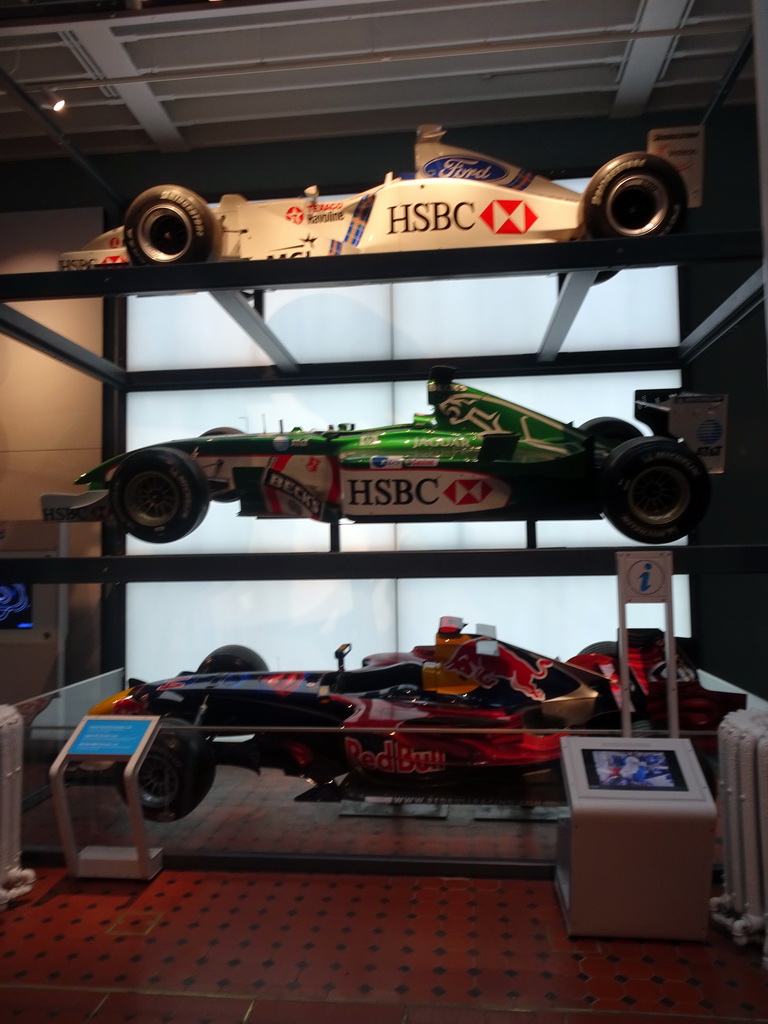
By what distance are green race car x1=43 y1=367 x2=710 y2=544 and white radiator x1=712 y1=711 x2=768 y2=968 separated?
101 centimetres

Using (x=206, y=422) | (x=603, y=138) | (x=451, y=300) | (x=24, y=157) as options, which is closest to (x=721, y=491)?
(x=451, y=300)

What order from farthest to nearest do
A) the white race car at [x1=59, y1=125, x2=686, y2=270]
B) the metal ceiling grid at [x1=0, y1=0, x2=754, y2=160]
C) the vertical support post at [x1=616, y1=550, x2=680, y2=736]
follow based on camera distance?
the metal ceiling grid at [x1=0, y1=0, x2=754, y2=160] → the white race car at [x1=59, y1=125, x2=686, y2=270] → the vertical support post at [x1=616, y1=550, x2=680, y2=736]

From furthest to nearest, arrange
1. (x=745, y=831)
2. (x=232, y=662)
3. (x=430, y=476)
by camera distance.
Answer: (x=232, y=662) < (x=430, y=476) < (x=745, y=831)

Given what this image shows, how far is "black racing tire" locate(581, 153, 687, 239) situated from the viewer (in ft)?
12.1

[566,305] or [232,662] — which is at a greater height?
[566,305]

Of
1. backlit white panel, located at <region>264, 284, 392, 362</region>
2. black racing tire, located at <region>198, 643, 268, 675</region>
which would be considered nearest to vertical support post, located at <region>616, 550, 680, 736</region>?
black racing tire, located at <region>198, 643, 268, 675</region>

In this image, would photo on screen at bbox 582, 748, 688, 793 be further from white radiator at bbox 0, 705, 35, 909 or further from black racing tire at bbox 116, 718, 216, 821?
white radiator at bbox 0, 705, 35, 909

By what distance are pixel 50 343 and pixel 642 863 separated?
152 inches

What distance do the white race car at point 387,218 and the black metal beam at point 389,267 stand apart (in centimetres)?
32

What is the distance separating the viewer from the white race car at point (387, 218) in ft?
13.1

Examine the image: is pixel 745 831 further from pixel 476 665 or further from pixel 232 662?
pixel 232 662

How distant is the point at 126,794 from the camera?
3383mm

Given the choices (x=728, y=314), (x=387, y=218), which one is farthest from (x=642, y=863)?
(x=387, y=218)

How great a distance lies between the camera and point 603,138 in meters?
5.74
